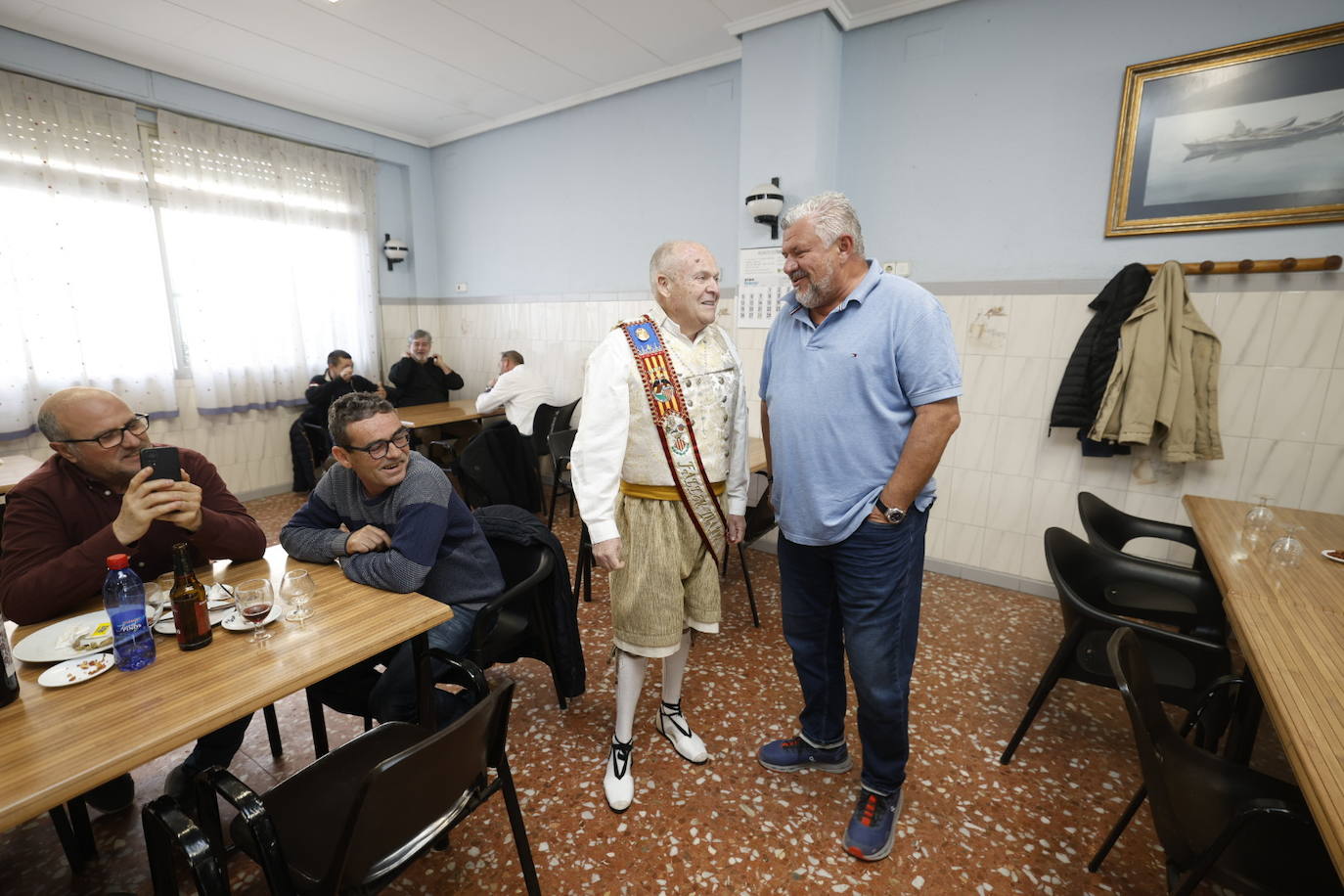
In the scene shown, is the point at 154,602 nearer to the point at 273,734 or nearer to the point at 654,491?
the point at 273,734

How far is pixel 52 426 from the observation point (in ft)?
4.55

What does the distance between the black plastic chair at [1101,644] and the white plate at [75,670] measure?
2.18 m

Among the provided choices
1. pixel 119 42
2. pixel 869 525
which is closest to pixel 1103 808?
pixel 869 525

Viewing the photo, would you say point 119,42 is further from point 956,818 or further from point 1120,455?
point 1120,455

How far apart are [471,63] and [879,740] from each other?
425 centimetres

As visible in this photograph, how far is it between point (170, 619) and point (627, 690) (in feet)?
3.61

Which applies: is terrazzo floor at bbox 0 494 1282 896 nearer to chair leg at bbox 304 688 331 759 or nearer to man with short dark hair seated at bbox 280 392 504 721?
chair leg at bbox 304 688 331 759

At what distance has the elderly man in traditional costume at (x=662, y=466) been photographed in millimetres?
1563

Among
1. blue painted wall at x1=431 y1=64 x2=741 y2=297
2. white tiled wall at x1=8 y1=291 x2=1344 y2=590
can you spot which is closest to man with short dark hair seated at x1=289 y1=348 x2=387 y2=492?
white tiled wall at x1=8 y1=291 x2=1344 y2=590

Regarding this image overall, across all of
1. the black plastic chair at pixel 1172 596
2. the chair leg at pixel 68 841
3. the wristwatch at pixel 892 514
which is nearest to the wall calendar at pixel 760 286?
the black plastic chair at pixel 1172 596

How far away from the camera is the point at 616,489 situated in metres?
1.57

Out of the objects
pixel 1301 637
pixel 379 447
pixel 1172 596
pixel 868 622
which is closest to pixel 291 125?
pixel 379 447

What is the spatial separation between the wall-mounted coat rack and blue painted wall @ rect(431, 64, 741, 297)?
2.27 meters

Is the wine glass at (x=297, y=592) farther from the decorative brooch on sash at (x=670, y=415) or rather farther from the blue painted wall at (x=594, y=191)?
the blue painted wall at (x=594, y=191)
